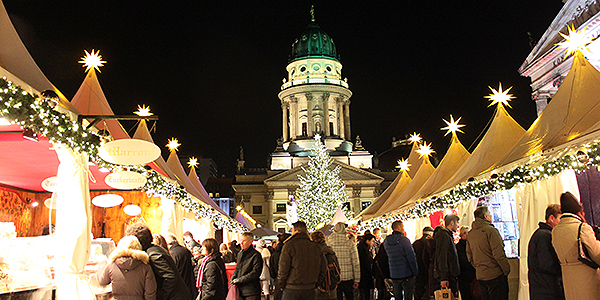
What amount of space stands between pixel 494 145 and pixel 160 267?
339 inches

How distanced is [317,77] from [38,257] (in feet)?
213

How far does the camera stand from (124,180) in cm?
883

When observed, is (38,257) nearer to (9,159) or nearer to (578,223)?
(9,159)

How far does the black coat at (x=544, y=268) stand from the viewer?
212 inches

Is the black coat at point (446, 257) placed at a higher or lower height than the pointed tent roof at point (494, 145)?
lower

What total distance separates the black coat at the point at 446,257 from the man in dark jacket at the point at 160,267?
14.2 ft

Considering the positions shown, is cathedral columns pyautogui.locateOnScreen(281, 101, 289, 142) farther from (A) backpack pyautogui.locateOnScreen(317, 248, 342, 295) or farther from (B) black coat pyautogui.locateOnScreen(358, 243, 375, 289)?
(A) backpack pyautogui.locateOnScreen(317, 248, 342, 295)

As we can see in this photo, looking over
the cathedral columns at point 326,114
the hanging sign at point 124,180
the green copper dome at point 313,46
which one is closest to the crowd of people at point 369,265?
the hanging sign at point 124,180

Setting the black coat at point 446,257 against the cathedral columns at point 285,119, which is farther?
the cathedral columns at point 285,119

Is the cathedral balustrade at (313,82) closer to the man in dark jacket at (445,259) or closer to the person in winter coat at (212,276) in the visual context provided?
the man in dark jacket at (445,259)

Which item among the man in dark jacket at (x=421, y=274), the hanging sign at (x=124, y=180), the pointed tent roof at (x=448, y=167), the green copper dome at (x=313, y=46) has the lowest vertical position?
the man in dark jacket at (x=421, y=274)

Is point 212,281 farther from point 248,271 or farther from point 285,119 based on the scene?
point 285,119

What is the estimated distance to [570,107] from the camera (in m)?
8.06

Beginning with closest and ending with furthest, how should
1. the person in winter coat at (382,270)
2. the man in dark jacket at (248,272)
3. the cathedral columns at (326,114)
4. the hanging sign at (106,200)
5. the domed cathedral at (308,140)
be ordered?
the man in dark jacket at (248,272), the person in winter coat at (382,270), the hanging sign at (106,200), the domed cathedral at (308,140), the cathedral columns at (326,114)
